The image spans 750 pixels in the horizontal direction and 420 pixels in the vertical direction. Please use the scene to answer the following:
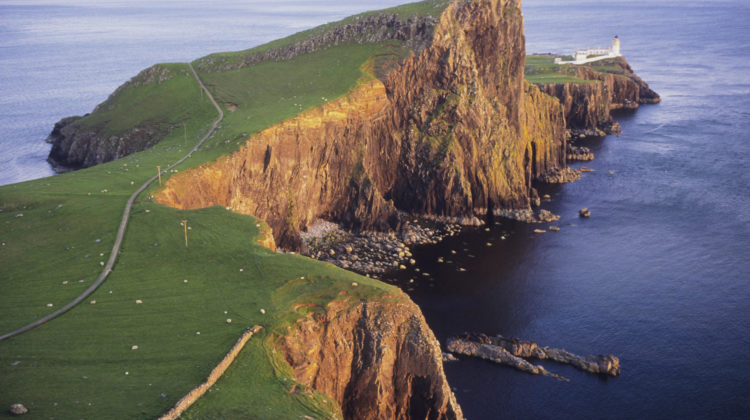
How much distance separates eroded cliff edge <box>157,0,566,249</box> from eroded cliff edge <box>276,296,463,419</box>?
37.4 m

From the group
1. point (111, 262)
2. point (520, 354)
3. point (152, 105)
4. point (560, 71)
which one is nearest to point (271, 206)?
point (111, 262)

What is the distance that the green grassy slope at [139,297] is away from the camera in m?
38.8

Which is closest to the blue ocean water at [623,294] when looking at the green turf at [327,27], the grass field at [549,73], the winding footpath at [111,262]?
the winding footpath at [111,262]

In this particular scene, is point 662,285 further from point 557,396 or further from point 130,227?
point 130,227

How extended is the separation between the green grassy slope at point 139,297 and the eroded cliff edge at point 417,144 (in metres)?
10.3

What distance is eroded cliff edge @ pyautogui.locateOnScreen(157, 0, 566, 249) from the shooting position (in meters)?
88.1

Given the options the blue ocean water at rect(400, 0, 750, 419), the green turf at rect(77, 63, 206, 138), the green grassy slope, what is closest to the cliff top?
the blue ocean water at rect(400, 0, 750, 419)

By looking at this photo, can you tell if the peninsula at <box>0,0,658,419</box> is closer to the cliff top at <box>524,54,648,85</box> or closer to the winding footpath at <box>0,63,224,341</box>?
the winding footpath at <box>0,63,224,341</box>

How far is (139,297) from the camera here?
4981 cm

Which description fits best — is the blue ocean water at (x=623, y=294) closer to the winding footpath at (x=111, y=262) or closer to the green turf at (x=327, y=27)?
the winding footpath at (x=111, y=262)

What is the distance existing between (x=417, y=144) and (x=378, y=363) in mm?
57567

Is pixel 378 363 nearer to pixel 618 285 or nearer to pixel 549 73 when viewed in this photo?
pixel 618 285

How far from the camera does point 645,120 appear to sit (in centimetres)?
16338

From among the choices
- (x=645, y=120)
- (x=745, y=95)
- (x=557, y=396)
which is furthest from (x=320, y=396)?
(x=745, y=95)
